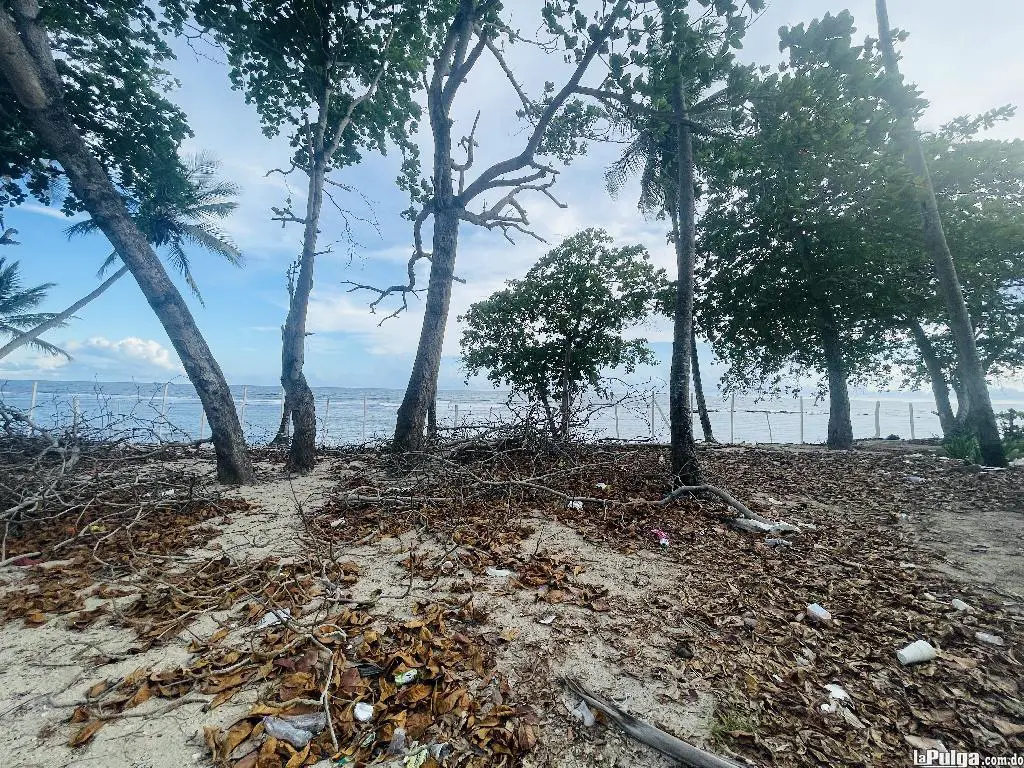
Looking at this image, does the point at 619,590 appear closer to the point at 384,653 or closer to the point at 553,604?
the point at 553,604

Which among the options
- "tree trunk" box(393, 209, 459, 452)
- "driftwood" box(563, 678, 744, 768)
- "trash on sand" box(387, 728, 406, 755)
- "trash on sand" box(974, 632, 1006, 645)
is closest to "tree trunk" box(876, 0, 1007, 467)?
"trash on sand" box(974, 632, 1006, 645)

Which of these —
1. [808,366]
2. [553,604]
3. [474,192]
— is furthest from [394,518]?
[808,366]

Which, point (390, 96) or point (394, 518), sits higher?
point (390, 96)

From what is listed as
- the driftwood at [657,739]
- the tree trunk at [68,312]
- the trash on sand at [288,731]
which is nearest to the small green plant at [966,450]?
the driftwood at [657,739]

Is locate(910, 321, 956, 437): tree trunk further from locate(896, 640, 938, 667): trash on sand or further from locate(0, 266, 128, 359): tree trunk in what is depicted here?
locate(0, 266, 128, 359): tree trunk

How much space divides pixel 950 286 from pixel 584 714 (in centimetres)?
1049

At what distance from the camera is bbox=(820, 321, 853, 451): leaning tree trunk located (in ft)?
37.2

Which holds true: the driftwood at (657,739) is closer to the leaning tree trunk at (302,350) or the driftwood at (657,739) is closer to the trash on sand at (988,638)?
the trash on sand at (988,638)

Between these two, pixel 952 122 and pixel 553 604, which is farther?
pixel 952 122

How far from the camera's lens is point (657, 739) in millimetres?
1602

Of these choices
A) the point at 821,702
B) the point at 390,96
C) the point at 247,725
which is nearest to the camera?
the point at 247,725

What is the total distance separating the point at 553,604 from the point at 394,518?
2251 mm

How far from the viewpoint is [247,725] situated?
5.43ft

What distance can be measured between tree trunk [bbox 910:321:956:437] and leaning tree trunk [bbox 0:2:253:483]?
18.5 m
